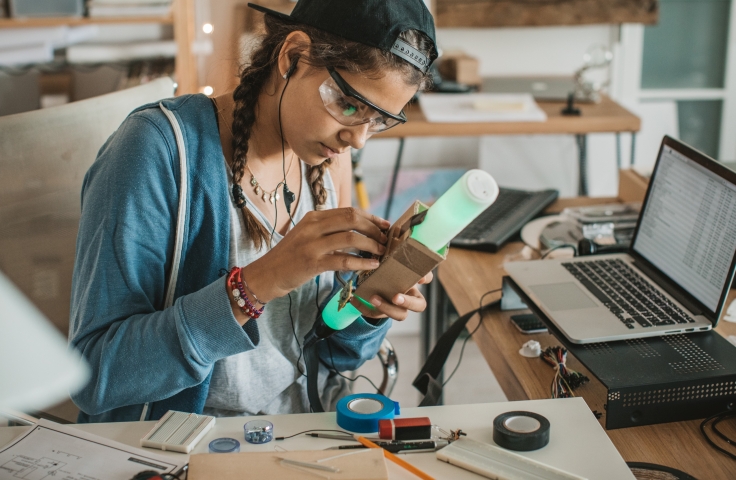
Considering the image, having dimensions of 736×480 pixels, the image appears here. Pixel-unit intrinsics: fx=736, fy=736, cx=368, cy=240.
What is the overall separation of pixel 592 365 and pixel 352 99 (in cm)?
49

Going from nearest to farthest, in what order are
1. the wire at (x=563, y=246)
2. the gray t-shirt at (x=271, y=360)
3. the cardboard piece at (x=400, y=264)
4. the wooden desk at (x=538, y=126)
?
the cardboard piece at (x=400, y=264) → the gray t-shirt at (x=271, y=360) → the wire at (x=563, y=246) → the wooden desk at (x=538, y=126)

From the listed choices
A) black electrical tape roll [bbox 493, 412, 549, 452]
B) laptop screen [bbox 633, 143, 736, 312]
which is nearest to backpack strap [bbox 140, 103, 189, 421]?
black electrical tape roll [bbox 493, 412, 549, 452]

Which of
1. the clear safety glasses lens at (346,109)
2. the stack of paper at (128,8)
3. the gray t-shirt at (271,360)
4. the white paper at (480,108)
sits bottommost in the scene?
the gray t-shirt at (271,360)

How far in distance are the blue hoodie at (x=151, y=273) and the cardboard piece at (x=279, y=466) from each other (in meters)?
0.20

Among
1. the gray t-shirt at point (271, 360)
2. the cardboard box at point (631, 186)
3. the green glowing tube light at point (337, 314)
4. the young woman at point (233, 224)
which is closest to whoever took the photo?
the young woman at point (233, 224)

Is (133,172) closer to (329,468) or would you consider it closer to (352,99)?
(352,99)

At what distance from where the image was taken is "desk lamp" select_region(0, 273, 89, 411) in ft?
2.91

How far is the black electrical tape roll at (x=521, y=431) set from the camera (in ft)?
2.78

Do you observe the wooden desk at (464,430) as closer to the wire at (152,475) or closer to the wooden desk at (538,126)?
the wire at (152,475)

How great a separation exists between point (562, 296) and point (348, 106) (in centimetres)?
49

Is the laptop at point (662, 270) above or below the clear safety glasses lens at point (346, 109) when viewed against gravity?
below

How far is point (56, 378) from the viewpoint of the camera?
1.05 metres

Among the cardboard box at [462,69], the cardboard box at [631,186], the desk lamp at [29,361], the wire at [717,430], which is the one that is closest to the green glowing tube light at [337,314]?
the desk lamp at [29,361]

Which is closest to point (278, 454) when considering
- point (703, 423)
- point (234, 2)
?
point (703, 423)
